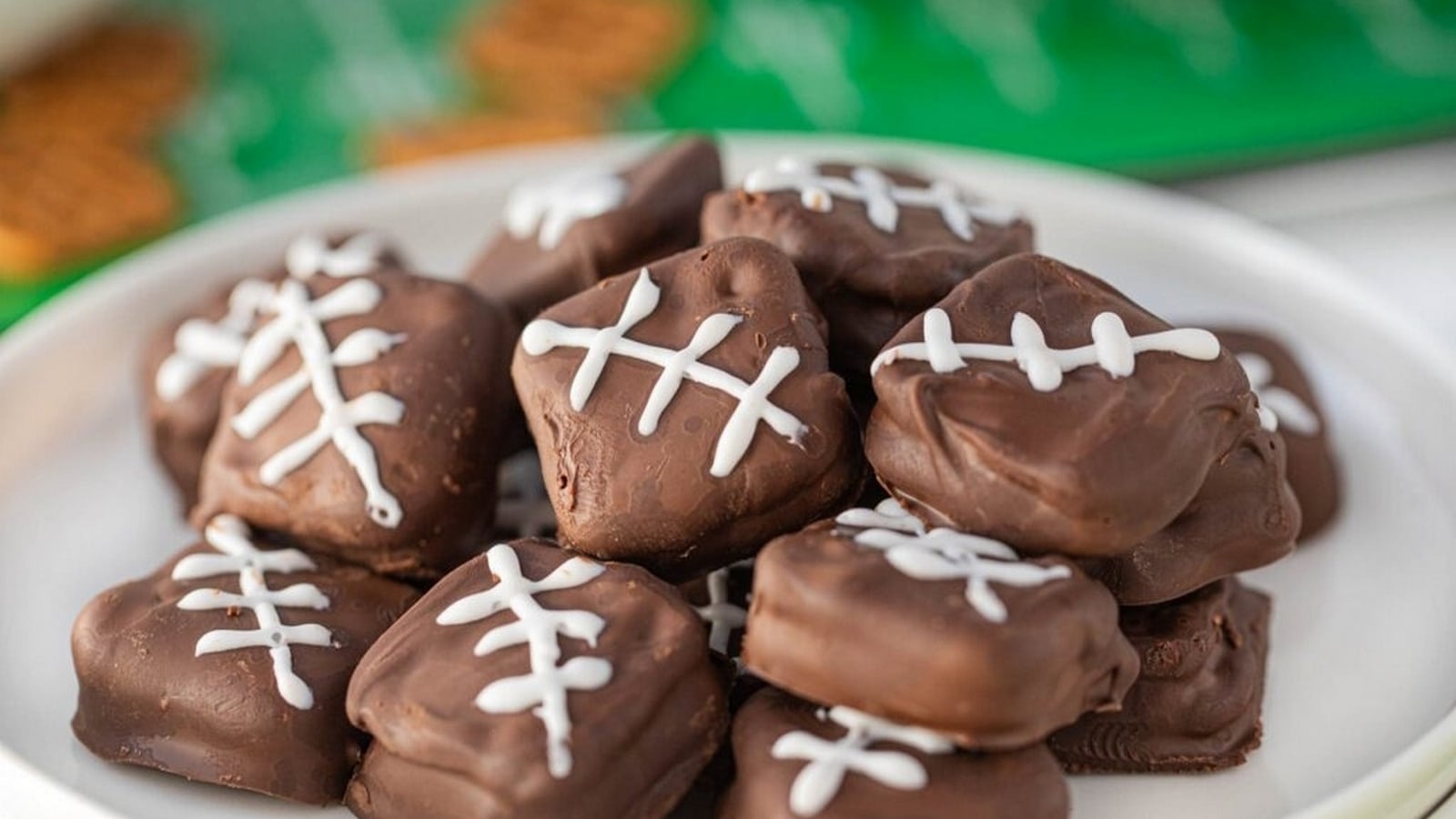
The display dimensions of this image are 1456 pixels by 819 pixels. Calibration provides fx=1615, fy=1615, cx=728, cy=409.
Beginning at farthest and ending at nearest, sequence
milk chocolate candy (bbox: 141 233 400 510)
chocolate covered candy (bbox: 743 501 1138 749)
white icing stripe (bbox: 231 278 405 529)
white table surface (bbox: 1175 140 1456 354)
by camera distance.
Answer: white table surface (bbox: 1175 140 1456 354), milk chocolate candy (bbox: 141 233 400 510), white icing stripe (bbox: 231 278 405 529), chocolate covered candy (bbox: 743 501 1138 749)

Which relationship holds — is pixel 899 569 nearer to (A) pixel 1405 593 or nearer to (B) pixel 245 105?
(A) pixel 1405 593

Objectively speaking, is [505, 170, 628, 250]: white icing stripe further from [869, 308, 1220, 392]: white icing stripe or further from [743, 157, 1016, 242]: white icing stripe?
[869, 308, 1220, 392]: white icing stripe

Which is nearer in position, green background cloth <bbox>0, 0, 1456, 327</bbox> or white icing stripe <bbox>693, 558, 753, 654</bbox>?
white icing stripe <bbox>693, 558, 753, 654</bbox>

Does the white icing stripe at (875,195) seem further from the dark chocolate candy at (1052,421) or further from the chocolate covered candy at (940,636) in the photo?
the chocolate covered candy at (940,636)

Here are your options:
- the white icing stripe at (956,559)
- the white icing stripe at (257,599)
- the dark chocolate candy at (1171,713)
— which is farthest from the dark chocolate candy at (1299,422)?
the white icing stripe at (257,599)

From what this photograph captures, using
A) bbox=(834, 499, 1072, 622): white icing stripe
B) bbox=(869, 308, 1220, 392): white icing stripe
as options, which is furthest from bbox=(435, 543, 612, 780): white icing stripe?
bbox=(869, 308, 1220, 392): white icing stripe

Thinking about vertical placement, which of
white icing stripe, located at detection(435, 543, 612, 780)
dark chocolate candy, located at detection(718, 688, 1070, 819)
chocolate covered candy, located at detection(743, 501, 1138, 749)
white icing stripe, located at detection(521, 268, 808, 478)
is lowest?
dark chocolate candy, located at detection(718, 688, 1070, 819)

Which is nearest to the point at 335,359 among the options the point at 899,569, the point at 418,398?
the point at 418,398
